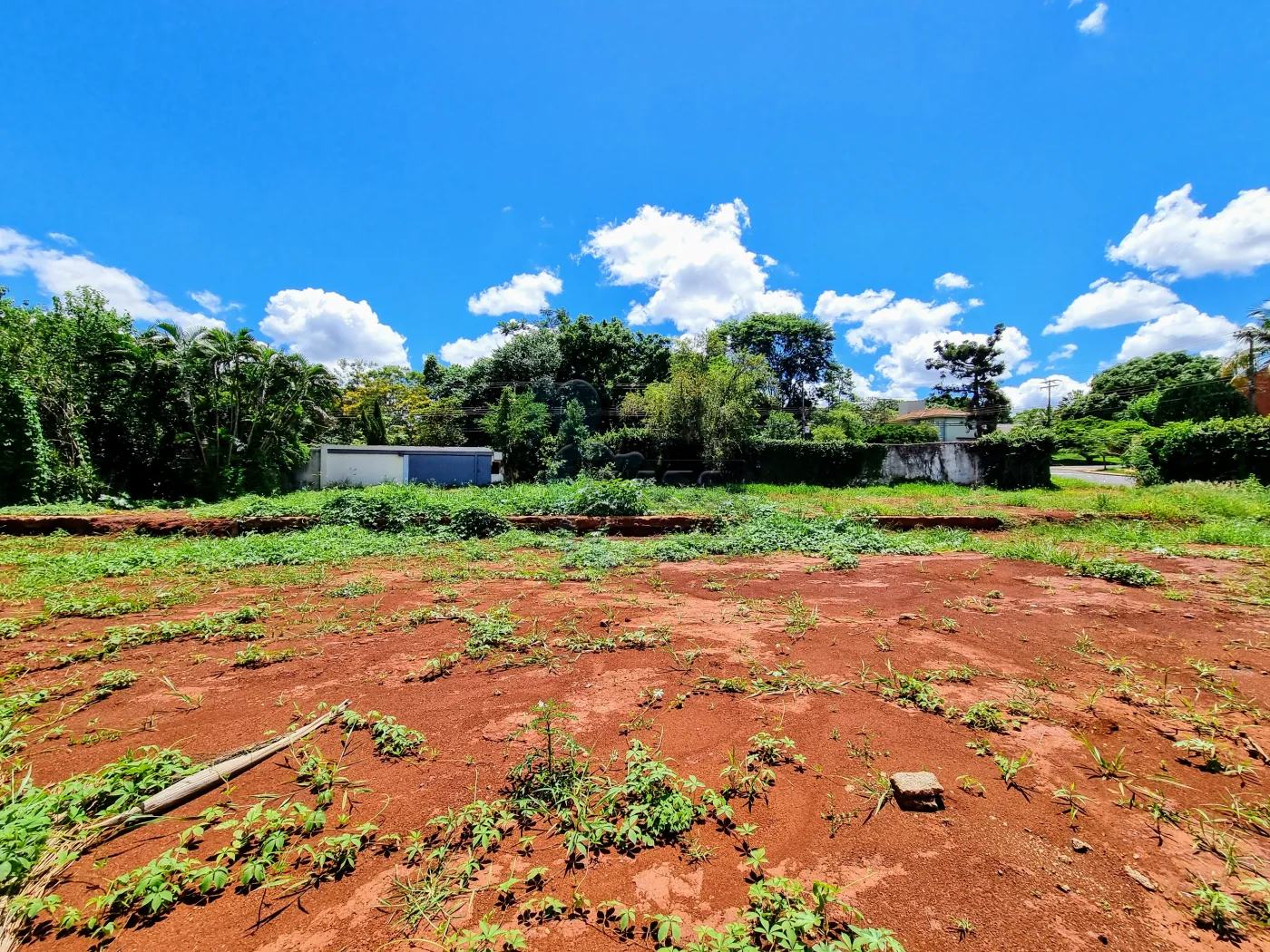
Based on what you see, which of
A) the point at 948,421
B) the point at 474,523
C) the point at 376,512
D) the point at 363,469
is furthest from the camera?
the point at 948,421

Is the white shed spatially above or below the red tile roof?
below

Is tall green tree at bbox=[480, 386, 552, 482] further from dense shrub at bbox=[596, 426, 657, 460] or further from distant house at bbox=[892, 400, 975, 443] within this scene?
distant house at bbox=[892, 400, 975, 443]

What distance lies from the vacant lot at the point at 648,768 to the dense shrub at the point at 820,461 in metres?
13.6

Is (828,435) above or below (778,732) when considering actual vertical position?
above

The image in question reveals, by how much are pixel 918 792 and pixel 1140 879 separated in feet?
2.35

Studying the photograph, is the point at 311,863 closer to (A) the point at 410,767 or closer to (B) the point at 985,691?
(A) the point at 410,767

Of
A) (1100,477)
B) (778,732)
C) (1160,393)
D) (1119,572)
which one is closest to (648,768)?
(778,732)

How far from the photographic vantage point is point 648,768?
8.04ft

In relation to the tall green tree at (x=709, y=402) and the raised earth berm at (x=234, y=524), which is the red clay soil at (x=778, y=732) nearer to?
the raised earth berm at (x=234, y=524)

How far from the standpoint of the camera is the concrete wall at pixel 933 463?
60.0 feet

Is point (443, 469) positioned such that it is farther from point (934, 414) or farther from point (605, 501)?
point (934, 414)

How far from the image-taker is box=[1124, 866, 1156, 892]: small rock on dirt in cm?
183

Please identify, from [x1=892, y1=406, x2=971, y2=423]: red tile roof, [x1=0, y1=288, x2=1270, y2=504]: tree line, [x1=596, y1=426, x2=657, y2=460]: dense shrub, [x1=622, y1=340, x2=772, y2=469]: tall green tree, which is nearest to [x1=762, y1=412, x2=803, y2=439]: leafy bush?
[x1=0, y1=288, x2=1270, y2=504]: tree line

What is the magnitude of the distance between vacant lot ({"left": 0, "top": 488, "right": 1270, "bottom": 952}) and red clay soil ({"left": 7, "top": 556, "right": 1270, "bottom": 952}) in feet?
0.05
